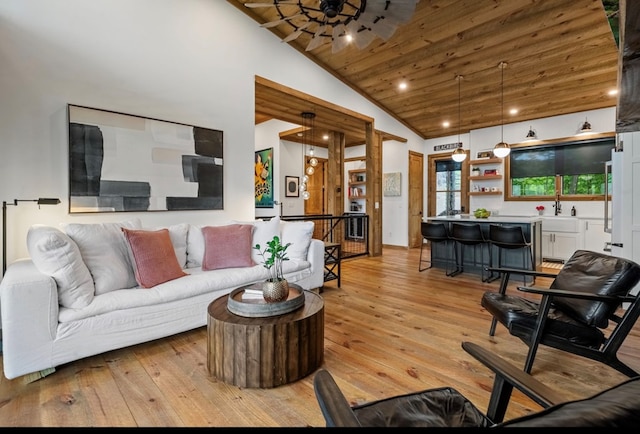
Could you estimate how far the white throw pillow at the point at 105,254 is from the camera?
2369 mm

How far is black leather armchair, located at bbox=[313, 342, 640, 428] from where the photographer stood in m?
0.57

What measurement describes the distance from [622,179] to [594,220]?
2870 millimetres

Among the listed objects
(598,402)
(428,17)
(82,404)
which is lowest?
(82,404)

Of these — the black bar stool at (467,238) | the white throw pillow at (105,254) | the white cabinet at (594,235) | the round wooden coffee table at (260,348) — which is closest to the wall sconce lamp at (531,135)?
the white cabinet at (594,235)

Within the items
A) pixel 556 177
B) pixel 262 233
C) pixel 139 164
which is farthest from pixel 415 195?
pixel 139 164

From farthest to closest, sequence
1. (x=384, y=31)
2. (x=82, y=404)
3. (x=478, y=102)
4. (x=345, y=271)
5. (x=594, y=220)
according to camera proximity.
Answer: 1. (x=478, y=102)
2. (x=594, y=220)
3. (x=345, y=271)
4. (x=384, y=31)
5. (x=82, y=404)

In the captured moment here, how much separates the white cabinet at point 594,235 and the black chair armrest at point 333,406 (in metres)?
6.59

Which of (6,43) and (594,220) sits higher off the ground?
(6,43)

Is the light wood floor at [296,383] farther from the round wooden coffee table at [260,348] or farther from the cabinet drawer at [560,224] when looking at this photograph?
the cabinet drawer at [560,224]

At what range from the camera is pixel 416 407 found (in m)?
1.17

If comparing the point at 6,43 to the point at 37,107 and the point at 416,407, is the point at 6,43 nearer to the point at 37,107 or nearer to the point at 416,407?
the point at 37,107

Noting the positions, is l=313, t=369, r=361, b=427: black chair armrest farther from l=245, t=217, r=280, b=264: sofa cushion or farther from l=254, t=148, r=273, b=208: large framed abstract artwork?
l=254, t=148, r=273, b=208: large framed abstract artwork

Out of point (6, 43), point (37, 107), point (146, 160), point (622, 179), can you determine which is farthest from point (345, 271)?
point (6, 43)

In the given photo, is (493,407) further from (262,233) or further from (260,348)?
(262,233)
